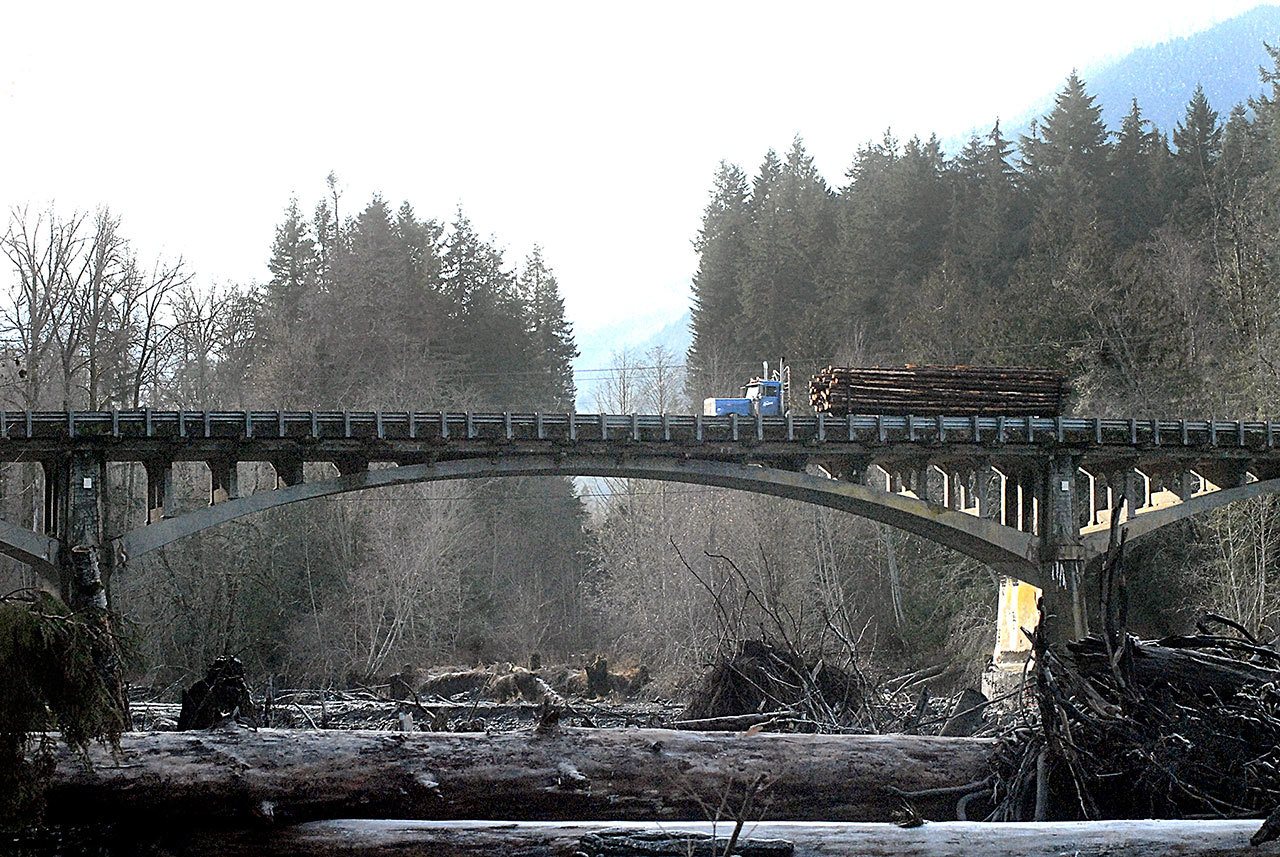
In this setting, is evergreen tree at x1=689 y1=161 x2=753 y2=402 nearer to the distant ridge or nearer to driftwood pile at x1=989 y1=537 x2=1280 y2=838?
driftwood pile at x1=989 y1=537 x2=1280 y2=838

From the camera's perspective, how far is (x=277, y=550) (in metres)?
39.3

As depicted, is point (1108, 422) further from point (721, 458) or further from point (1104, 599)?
A: point (1104, 599)

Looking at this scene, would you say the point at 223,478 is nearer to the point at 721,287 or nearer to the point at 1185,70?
the point at 721,287

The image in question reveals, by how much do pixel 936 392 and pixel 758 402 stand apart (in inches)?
161

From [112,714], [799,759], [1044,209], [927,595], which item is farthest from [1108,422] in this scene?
[112,714]

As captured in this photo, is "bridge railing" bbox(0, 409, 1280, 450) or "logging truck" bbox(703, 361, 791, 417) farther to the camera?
"logging truck" bbox(703, 361, 791, 417)

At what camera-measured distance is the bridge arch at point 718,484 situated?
28.1 m

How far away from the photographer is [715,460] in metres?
29.8

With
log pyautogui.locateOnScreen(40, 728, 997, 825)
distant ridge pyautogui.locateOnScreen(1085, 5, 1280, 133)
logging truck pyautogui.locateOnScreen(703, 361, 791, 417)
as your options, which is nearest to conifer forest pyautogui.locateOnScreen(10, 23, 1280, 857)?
log pyautogui.locateOnScreen(40, 728, 997, 825)

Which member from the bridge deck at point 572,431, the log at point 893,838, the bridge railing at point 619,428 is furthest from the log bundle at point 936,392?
the log at point 893,838

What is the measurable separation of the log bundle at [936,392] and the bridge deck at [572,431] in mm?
612

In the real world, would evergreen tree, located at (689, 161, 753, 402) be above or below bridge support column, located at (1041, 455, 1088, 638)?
above

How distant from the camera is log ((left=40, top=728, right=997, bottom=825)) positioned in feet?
19.7

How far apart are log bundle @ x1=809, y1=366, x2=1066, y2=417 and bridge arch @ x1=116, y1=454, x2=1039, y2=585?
8.18 feet
